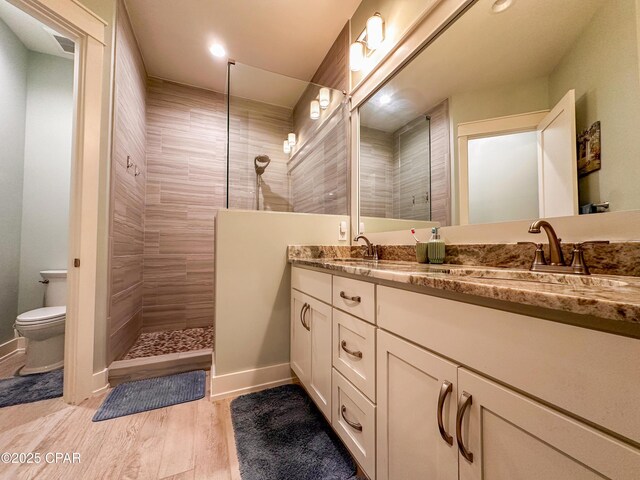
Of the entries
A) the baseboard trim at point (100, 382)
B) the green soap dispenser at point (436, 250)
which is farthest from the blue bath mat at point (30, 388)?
the green soap dispenser at point (436, 250)

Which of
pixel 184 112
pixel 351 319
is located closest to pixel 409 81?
pixel 351 319

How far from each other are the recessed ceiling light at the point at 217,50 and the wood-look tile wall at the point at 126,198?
630mm

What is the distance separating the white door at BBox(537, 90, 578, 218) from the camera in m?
0.79

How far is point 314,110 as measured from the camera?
2.37 metres

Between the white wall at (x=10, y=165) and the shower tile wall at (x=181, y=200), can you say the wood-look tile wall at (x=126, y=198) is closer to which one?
the shower tile wall at (x=181, y=200)

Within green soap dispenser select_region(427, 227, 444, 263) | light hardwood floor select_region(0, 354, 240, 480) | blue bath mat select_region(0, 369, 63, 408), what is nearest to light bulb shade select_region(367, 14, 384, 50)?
green soap dispenser select_region(427, 227, 444, 263)

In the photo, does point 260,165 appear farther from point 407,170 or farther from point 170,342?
point 170,342

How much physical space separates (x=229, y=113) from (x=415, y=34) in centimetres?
150

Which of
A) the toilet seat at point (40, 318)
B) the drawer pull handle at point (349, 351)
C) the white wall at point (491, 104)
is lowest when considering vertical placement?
the toilet seat at point (40, 318)

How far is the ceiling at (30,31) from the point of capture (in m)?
1.96

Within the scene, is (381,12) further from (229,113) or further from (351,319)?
(351,319)

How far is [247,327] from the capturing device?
1.64m

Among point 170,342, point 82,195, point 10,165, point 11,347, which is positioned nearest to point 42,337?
point 11,347

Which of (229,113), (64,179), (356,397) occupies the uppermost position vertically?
(229,113)
